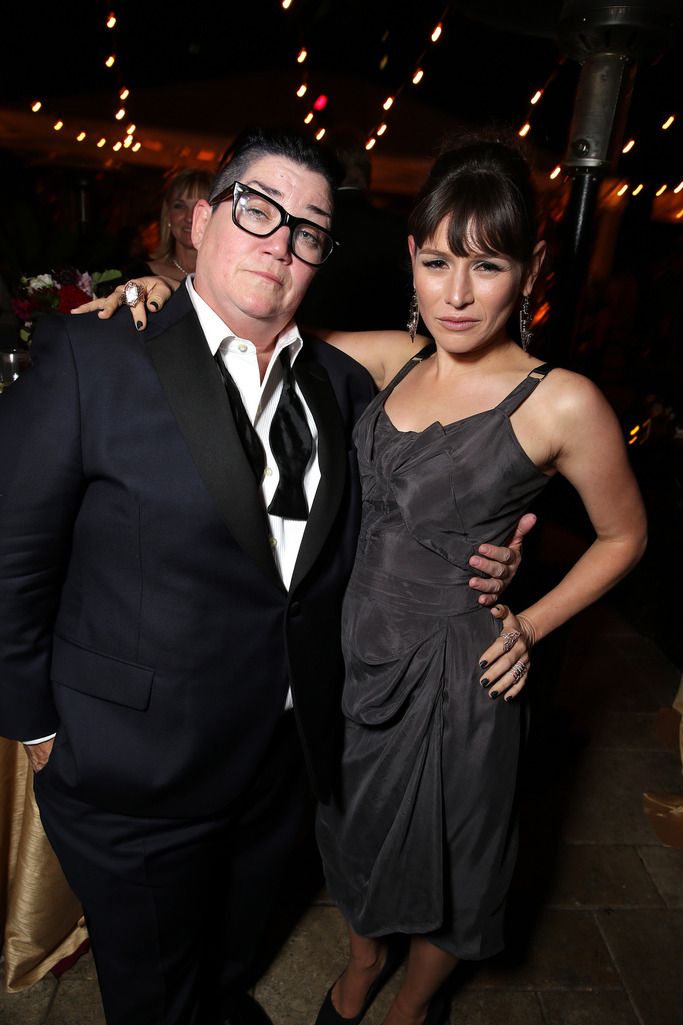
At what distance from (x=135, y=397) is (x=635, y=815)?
2492mm

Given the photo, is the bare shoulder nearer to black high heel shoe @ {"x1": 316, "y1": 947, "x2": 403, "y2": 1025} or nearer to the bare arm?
the bare arm

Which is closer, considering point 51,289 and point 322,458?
point 322,458

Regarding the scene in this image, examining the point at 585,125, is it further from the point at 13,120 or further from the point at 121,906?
the point at 13,120

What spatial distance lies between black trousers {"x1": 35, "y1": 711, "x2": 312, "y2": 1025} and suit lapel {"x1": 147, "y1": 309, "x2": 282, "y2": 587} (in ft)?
1.95

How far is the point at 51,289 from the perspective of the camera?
2002mm

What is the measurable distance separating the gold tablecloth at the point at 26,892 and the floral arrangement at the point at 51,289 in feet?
3.72

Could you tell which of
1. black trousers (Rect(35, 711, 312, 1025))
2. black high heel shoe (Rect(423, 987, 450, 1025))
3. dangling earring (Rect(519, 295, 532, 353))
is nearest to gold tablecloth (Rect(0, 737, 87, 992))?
black trousers (Rect(35, 711, 312, 1025))

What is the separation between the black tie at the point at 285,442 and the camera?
1.34m

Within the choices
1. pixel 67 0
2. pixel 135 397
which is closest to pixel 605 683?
pixel 135 397

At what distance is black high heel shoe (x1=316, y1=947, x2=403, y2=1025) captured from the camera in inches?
73.7

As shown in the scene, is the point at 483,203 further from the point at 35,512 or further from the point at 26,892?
the point at 26,892

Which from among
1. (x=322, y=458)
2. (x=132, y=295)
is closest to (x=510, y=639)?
(x=322, y=458)

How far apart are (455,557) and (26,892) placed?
1.38 metres

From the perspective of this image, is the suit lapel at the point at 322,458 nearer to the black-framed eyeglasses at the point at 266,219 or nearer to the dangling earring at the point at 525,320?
the black-framed eyeglasses at the point at 266,219
